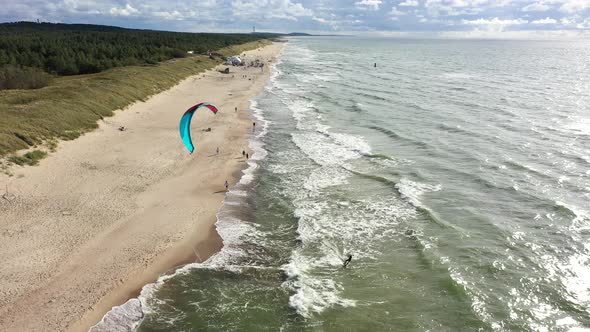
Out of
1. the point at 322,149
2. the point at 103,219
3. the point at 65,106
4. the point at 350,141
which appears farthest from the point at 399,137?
the point at 65,106

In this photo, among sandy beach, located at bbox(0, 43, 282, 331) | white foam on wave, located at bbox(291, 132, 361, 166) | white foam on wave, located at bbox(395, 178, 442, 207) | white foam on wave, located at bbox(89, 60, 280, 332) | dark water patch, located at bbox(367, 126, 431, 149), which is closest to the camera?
white foam on wave, located at bbox(89, 60, 280, 332)

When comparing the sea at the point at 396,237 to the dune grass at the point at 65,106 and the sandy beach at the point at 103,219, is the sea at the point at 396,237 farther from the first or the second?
the dune grass at the point at 65,106

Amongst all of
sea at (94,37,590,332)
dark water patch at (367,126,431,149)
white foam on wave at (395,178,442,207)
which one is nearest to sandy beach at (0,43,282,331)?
sea at (94,37,590,332)

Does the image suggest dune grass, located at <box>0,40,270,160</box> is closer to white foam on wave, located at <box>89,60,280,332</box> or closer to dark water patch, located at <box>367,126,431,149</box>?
white foam on wave, located at <box>89,60,280,332</box>

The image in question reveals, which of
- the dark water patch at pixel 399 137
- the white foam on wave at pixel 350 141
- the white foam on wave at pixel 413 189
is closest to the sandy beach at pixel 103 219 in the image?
the white foam on wave at pixel 350 141

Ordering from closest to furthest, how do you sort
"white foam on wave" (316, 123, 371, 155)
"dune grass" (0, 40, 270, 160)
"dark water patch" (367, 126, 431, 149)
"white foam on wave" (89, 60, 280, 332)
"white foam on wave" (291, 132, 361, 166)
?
"white foam on wave" (89, 60, 280, 332), "dune grass" (0, 40, 270, 160), "white foam on wave" (291, 132, 361, 166), "white foam on wave" (316, 123, 371, 155), "dark water patch" (367, 126, 431, 149)
